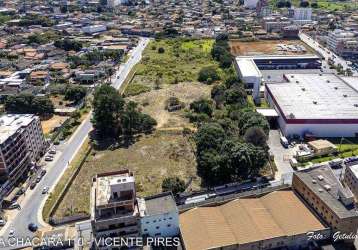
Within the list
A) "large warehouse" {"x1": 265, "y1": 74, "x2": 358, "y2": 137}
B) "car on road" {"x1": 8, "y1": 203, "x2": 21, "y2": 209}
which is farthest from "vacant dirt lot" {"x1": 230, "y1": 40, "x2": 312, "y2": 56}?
"car on road" {"x1": 8, "y1": 203, "x2": 21, "y2": 209}

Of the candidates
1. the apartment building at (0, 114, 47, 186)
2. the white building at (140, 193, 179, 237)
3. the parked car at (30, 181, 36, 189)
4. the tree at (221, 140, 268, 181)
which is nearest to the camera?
the white building at (140, 193, 179, 237)

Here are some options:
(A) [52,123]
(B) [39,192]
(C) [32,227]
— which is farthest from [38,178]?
(A) [52,123]

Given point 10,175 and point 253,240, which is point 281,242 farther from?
point 10,175

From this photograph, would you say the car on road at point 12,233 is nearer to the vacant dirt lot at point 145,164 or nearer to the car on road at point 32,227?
the car on road at point 32,227

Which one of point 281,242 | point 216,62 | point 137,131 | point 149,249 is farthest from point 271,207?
point 216,62

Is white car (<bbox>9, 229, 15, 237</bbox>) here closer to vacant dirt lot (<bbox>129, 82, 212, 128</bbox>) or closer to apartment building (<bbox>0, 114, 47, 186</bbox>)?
apartment building (<bbox>0, 114, 47, 186</bbox>)

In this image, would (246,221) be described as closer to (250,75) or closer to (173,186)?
(173,186)

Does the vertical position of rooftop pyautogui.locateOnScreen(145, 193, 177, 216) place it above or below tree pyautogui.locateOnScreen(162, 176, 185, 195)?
above
